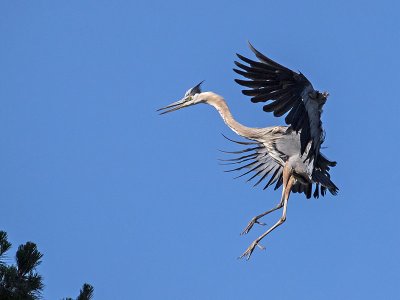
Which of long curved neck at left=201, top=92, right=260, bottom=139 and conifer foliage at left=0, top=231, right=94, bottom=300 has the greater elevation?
long curved neck at left=201, top=92, right=260, bottom=139

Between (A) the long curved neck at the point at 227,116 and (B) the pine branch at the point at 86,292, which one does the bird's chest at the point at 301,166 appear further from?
(B) the pine branch at the point at 86,292

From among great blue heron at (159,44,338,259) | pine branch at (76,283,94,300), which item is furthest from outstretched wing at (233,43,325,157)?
pine branch at (76,283,94,300)

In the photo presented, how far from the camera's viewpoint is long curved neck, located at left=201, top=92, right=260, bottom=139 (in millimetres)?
16703

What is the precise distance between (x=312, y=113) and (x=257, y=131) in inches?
37.0

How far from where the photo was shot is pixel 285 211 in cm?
1658

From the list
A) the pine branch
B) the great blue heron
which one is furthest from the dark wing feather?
the pine branch

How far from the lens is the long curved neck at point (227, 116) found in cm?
1670

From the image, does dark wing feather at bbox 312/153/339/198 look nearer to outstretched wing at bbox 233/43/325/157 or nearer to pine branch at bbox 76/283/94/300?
outstretched wing at bbox 233/43/325/157

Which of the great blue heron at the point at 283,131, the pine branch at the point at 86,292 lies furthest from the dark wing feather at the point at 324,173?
the pine branch at the point at 86,292

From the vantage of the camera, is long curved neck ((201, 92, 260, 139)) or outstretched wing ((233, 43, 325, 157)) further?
long curved neck ((201, 92, 260, 139))

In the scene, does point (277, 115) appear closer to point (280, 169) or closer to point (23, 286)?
point (280, 169)

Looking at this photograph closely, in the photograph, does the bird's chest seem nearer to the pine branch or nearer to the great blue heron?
the great blue heron

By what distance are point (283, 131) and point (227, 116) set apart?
748 mm

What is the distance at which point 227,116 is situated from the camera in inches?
664
